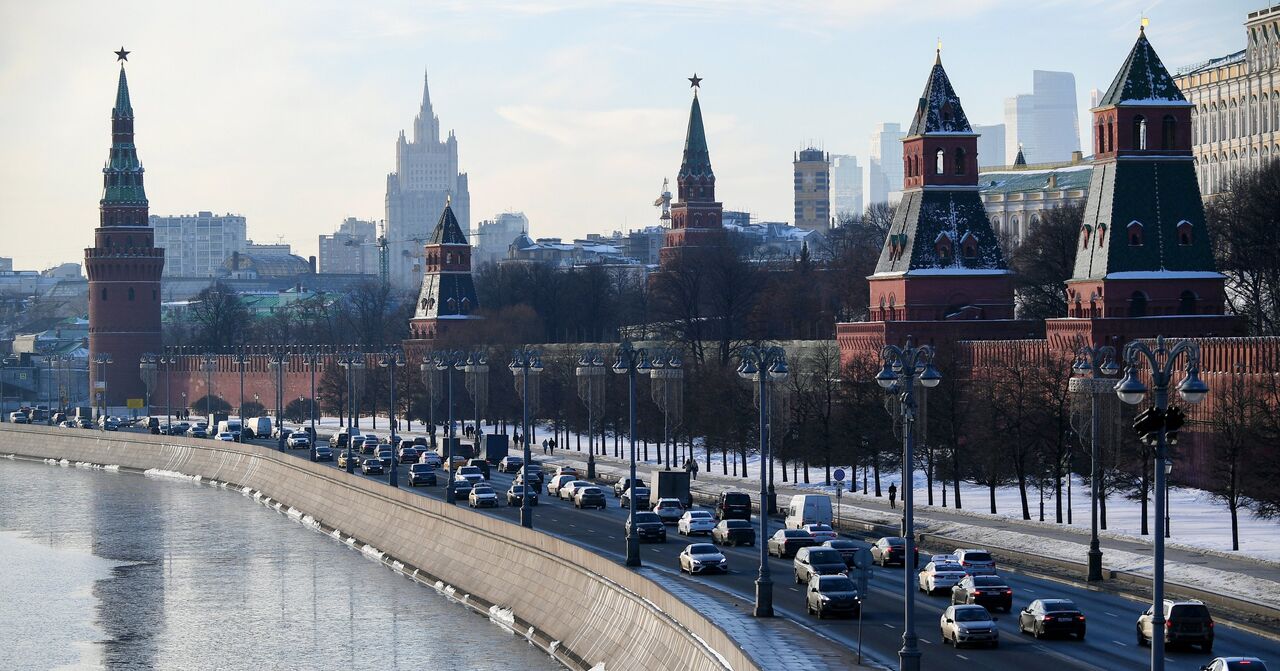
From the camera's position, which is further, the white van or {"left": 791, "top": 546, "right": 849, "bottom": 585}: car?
the white van

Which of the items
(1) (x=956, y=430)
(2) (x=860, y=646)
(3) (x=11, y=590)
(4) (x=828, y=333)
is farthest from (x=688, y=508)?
(4) (x=828, y=333)

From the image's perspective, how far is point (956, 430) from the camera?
261 feet

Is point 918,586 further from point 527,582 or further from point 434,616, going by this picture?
point 434,616

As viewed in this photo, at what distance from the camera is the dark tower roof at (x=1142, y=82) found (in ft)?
291

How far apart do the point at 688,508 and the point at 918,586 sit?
26185mm

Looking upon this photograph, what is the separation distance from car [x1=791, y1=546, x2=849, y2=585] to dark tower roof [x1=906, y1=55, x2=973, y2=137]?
181 feet

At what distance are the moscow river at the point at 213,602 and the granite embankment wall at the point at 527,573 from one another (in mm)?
999

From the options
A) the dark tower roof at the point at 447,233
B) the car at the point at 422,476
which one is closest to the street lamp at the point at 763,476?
the car at the point at 422,476

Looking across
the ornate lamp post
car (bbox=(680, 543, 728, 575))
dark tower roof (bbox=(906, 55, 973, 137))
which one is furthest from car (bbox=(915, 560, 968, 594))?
dark tower roof (bbox=(906, 55, 973, 137))

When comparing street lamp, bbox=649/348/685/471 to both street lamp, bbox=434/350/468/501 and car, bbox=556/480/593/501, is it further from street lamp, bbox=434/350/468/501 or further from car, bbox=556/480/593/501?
street lamp, bbox=434/350/468/501

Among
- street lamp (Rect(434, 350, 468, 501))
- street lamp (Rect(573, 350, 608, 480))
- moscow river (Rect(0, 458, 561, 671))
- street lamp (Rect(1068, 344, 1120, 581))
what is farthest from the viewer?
street lamp (Rect(573, 350, 608, 480))

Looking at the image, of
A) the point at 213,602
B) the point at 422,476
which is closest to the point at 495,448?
the point at 422,476

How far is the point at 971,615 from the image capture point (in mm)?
42031

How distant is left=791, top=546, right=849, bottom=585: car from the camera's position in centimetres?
5125
